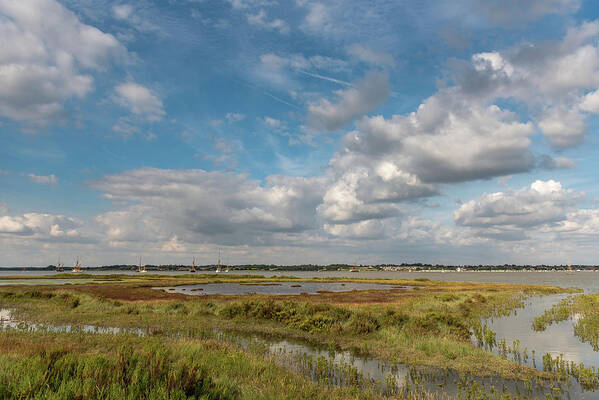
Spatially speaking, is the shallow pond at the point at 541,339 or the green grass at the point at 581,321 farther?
the green grass at the point at 581,321

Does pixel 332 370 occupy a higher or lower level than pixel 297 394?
lower

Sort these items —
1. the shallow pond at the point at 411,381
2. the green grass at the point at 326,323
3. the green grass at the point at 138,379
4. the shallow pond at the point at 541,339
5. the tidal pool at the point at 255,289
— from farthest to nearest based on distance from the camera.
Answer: the tidal pool at the point at 255,289, the shallow pond at the point at 541,339, the green grass at the point at 326,323, the shallow pond at the point at 411,381, the green grass at the point at 138,379

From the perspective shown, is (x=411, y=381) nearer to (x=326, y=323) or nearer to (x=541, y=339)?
(x=326, y=323)

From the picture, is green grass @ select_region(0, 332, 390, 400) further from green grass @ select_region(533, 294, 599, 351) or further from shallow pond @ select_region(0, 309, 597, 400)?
green grass @ select_region(533, 294, 599, 351)

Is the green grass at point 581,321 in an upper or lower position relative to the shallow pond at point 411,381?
lower

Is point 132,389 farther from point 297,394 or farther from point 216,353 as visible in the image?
point 216,353

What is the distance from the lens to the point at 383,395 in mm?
12633

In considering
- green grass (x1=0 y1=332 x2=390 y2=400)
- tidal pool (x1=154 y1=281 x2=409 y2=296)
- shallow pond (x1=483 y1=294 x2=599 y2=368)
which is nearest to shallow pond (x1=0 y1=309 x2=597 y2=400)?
green grass (x1=0 y1=332 x2=390 y2=400)

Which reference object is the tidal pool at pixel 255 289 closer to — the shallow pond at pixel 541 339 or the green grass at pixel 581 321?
the shallow pond at pixel 541 339

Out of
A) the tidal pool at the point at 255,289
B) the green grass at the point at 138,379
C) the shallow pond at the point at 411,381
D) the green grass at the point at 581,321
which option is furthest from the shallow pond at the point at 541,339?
the tidal pool at the point at 255,289

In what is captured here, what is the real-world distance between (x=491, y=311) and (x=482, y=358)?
2455 cm

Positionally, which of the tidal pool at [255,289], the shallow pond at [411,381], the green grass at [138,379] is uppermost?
the green grass at [138,379]

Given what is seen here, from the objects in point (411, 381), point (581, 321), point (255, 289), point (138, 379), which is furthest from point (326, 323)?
point (255, 289)

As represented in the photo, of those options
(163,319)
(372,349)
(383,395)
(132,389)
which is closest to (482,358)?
(372,349)
